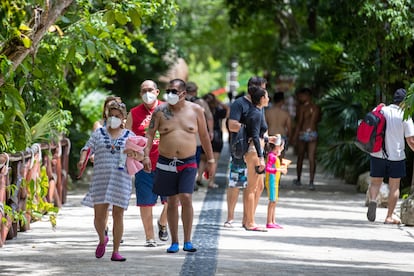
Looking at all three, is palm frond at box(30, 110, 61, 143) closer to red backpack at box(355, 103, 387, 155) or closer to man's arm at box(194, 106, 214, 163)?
man's arm at box(194, 106, 214, 163)

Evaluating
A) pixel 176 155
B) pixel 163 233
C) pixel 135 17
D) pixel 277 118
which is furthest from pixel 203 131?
pixel 277 118

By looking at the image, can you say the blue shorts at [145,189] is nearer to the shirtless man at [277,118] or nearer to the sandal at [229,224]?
the sandal at [229,224]

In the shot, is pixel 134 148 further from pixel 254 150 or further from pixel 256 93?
pixel 256 93

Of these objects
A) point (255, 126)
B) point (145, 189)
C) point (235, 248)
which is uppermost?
point (255, 126)

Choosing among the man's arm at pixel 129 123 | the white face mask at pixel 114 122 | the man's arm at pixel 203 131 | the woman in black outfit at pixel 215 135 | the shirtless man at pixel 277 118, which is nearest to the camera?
the white face mask at pixel 114 122

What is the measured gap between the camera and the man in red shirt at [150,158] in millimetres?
12852

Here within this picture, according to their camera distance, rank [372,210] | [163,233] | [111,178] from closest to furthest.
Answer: [111,178] < [163,233] < [372,210]

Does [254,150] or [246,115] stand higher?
[246,115]

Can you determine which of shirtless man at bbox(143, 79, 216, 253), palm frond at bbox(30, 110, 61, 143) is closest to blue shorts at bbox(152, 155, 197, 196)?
shirtless man at bbox(143, 79, 216, 253)

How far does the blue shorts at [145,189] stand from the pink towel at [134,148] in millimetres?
1100

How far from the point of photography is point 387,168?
16078mm

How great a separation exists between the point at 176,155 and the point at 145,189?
2.72ft

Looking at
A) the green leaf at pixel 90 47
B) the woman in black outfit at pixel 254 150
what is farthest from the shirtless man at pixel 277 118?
the green leaf at pixel 90 47

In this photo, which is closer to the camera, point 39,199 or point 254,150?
point 254,150
